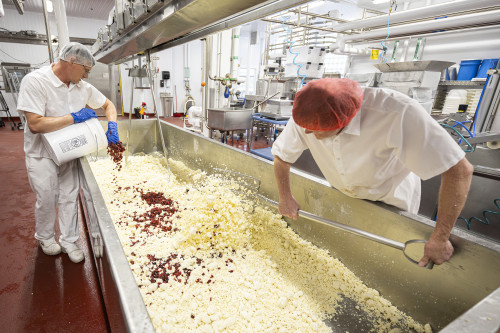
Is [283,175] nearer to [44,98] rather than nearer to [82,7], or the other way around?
[44,98]

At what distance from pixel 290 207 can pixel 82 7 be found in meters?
9.49

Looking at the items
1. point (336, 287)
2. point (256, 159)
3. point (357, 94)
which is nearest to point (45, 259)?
point (256, 159)

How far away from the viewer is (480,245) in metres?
0.97

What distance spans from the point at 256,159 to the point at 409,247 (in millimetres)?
1191

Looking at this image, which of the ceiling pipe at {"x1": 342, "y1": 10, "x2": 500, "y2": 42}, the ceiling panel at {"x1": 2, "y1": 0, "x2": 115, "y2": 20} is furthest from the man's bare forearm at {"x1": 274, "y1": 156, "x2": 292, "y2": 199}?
the ceiling panel at {"x1": 2, "y1": 0, "x2": 115, "y2": 20}

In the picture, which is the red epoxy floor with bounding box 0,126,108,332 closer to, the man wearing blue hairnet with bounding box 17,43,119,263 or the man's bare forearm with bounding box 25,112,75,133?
the man wearing blue hairnet with bounding box 17,43,119,263

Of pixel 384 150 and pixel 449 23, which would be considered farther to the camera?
pixel 449 23

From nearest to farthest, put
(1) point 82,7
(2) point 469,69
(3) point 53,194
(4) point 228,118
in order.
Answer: (3) point 53,194 → (4) point 228,118 → (2) point 469,69 → (1) point 82,7

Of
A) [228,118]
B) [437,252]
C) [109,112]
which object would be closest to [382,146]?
[437,252]

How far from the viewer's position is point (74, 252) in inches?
76.8

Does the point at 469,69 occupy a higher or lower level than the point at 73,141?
higher

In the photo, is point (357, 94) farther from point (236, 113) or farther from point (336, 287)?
point (236, 113)

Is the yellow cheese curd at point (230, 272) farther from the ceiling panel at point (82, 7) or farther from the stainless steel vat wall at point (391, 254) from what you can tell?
the ceiling panel at point (82, 7)

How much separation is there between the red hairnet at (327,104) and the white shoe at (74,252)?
200 centimetres
